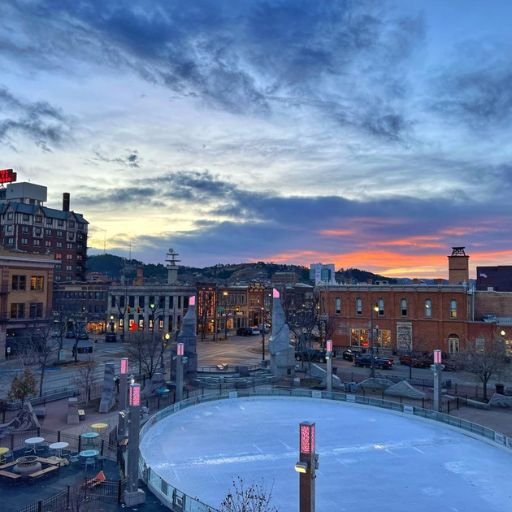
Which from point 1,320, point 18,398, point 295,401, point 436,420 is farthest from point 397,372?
point 1,320

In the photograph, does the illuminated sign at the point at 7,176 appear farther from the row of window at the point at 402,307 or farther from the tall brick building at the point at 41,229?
the row of window at the point at 402,307

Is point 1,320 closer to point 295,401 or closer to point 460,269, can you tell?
point 295,401

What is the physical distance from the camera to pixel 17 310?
6569cm

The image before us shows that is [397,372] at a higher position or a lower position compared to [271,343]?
lower

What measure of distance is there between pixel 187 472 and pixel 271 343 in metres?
28.3

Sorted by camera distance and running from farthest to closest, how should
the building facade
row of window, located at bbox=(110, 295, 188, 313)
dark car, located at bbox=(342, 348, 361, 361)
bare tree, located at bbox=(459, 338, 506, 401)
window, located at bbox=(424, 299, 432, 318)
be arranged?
row of window, located at bbox=(110, 295, 188, 313) → window, located at bbox=(424, 299, 432, 318) → the building facade → dark car, located at bbox=(342, 348, 361, 361) → bare tree, located at bbox=(459, 338, 506, 401)

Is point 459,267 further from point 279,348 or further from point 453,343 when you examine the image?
point 279,348

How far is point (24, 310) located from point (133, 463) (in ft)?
177

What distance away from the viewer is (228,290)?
112 meters

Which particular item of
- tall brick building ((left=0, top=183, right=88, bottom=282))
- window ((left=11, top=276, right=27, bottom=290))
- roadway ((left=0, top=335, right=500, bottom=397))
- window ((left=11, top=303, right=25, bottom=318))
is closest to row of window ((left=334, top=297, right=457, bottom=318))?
roadway ((left=0, top=335, right=500, bottom=397))

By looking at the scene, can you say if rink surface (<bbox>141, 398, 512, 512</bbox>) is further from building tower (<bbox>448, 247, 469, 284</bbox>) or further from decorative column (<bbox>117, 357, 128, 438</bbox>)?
building tower (<bbox>448, 247, 469, 284</bbox>)

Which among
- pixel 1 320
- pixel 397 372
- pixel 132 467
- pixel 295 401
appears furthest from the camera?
pixel 1 320

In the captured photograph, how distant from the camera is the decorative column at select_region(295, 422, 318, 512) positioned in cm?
1469

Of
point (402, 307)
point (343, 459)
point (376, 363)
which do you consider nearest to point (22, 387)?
point (343, 459)
